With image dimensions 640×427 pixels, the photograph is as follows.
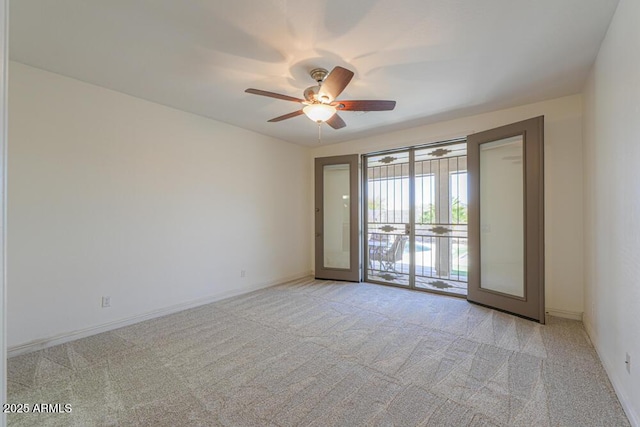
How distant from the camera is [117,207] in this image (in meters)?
3.15

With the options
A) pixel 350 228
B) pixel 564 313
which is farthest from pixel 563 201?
pixel 350 228

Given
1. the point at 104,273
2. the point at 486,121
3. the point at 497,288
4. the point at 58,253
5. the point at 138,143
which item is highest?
the point at 486,121

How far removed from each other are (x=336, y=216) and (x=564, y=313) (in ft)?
11.6

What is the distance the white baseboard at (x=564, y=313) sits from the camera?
326 centimetres

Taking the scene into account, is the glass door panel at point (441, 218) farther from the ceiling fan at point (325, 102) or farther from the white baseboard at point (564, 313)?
the ceiling fan at point (325, 102)

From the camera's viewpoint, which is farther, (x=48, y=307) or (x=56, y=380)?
(x=48, y=307)

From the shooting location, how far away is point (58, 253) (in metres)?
2.75

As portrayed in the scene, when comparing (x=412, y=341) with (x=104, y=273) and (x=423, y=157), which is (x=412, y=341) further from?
(x=104, y=273)

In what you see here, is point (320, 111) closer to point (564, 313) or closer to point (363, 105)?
point (363, 105)

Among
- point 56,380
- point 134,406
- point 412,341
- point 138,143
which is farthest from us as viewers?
point 138,143

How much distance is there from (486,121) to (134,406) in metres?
4.80

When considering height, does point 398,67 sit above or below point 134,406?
above

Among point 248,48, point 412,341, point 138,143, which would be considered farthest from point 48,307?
point 412,341

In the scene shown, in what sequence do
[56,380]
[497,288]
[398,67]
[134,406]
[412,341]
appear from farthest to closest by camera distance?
[497,288] < [412,341] < [398,67] < [56,380] < [134,406]
